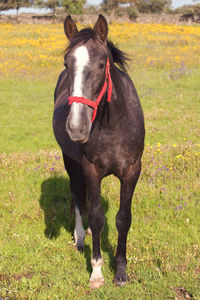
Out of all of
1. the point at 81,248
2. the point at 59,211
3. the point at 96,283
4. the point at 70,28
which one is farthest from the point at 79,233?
the point at 70,28

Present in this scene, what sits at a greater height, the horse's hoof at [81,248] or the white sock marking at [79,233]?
the white sock marking at [79,233]

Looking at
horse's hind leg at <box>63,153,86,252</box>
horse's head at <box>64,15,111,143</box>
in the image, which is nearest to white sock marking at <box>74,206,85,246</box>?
horse's hind leg at <box>63,153,86,252</box>

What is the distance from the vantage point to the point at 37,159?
7980 mm

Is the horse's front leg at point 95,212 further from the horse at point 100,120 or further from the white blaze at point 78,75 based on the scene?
the white blaze at point 78,75

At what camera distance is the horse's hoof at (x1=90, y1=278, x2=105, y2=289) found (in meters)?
3.91

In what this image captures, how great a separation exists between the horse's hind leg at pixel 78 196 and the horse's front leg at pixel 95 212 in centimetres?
86

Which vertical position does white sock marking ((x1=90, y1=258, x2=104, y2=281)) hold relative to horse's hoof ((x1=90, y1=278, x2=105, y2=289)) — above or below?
above

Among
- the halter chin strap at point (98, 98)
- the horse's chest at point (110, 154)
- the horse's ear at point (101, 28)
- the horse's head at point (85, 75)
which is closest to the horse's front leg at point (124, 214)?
the horse's chest at point (110, 154)

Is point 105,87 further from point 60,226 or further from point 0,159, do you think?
point 0,159

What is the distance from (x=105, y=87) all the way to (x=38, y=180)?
13.6 ft

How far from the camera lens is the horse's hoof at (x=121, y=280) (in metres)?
3.93

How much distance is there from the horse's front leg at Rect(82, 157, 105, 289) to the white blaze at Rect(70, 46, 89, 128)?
1176 mm

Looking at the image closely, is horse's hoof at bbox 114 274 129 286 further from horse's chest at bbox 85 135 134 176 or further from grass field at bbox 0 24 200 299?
horse's chest at bbox 85 135 134 176

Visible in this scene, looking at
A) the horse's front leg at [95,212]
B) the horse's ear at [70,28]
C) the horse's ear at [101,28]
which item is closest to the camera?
the horse's ear at [101,28]
